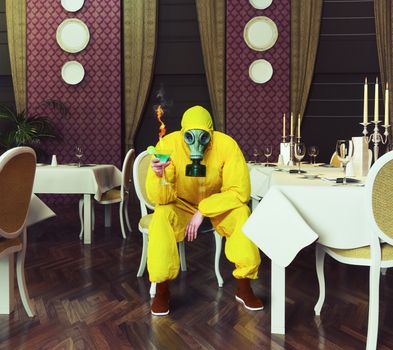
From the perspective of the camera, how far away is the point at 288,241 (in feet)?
5.63

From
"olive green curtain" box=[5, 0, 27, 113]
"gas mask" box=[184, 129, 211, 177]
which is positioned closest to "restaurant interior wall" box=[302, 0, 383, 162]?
"olive green curtain" box=[5, 0, 27, 113]

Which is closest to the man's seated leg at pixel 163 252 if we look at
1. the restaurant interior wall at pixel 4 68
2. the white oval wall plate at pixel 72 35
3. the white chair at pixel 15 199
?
the white chair at pixel 15 199

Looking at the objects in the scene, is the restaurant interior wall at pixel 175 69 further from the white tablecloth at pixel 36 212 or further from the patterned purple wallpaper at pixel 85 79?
the white tablecloth at pixel 36 212

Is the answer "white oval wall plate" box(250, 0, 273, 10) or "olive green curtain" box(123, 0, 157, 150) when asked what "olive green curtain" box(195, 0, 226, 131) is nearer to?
"white oval wall plate" box(250, 0, 273, 10)

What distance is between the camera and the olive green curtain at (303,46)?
19.6 feet

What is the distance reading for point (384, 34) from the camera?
5910mm

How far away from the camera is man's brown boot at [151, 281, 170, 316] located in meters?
2.11

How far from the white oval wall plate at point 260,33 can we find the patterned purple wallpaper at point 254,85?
2.3 inches

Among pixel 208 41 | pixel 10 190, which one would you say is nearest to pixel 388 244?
pixel 10 190

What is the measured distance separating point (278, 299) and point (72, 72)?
529cm

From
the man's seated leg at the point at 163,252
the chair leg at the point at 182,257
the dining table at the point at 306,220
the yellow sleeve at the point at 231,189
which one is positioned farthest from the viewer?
the chair leg at the point at 182,257

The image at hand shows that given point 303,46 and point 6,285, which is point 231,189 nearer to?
point 6,285

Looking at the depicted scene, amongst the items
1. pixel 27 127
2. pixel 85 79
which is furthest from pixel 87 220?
pixel 85 79

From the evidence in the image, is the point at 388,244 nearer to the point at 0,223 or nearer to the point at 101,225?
the point at 0,223
